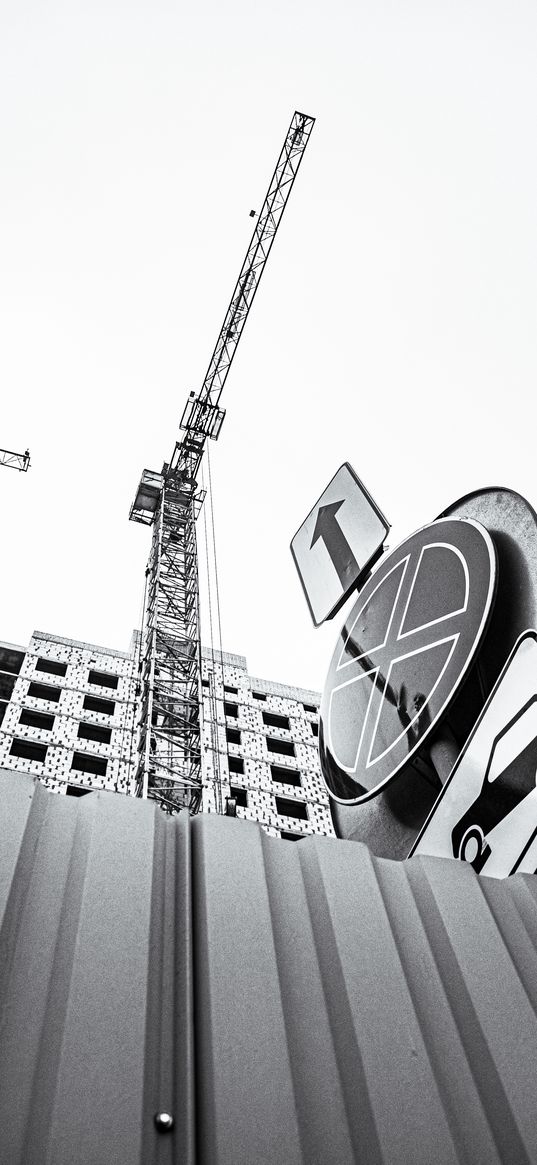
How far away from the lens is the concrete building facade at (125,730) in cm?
3155

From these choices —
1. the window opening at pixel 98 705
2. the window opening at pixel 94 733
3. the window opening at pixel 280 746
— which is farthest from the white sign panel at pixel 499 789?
the window opening at pixel 280 746

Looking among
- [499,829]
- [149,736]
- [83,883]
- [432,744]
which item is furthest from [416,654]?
[149,736]

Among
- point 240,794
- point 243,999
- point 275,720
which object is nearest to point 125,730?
point 240,794

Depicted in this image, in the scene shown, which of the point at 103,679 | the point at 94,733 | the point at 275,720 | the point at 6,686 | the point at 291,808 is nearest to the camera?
the point at 291,808

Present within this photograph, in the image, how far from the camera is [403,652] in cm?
523

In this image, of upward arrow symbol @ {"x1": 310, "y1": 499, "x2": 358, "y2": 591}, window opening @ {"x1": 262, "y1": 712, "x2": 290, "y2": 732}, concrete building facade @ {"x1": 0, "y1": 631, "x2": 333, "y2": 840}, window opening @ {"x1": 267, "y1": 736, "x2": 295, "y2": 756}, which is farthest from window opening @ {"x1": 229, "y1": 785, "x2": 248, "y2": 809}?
upward arrow symbol @ {"x1": 310, "y1": 499, "x2": 358, "y2": 591}

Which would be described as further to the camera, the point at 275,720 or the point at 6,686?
the point at 275,720

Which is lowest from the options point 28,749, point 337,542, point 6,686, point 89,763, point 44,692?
point 337,542

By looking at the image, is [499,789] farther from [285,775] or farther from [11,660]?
[11,660]

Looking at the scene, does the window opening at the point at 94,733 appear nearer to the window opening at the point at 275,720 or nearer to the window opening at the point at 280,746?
the window opening at the point at 280,746

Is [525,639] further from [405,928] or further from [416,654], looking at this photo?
[405,928]

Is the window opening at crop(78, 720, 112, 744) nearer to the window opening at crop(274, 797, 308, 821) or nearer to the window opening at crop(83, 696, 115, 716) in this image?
the window opening at crop(83, 696, 115, 716)

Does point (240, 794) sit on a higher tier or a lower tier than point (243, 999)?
higher

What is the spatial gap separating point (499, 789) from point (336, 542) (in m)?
3.05
